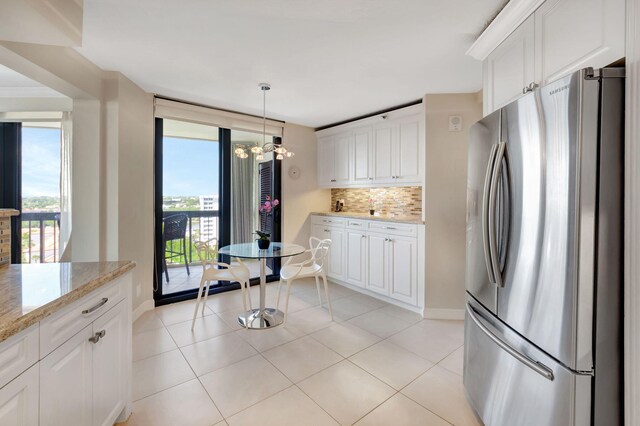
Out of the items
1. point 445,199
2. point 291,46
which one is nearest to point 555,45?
point 291,46

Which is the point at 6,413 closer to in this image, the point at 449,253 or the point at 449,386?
the point at 449,386

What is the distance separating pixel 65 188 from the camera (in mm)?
2750

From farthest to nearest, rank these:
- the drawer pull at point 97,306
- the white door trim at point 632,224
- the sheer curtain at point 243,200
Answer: the sheer curtain at point 243,200 → the drawer pull at point 97,306 → the white door trim at point 632,224

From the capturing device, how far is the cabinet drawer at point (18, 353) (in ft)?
2.68

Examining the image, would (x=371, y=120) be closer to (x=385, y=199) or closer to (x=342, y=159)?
(x=342, y=159)

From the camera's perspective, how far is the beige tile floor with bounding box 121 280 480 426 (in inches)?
65.1

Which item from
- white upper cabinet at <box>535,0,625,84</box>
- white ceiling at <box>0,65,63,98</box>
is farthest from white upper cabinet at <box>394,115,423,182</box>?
white ceiling at <box>0,65,63,98</box>

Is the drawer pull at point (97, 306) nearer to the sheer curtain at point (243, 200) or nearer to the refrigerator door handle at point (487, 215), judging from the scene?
the refrigerator door handle at point (487, 215)

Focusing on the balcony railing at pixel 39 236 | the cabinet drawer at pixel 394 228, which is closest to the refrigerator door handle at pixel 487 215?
the cabinet drawer at pixel 394 228

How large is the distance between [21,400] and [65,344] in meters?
0.24

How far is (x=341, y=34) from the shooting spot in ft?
6.33

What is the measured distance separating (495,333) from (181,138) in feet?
12.9

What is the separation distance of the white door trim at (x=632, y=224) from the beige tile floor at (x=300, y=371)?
0.88 meters

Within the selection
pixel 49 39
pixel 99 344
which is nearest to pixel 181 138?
pixel 49 39
